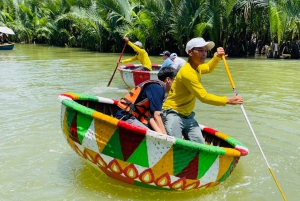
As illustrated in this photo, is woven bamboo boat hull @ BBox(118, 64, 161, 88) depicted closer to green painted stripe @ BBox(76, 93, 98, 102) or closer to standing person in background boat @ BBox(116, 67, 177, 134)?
green painted stripe @ BBox(76, 93, 98, 102)

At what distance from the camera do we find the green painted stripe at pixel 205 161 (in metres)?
3.61

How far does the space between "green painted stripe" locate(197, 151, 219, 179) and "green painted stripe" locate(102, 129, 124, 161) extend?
81 cm

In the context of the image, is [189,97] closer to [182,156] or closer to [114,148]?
[182,156]

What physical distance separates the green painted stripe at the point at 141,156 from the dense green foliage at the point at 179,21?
624 inches

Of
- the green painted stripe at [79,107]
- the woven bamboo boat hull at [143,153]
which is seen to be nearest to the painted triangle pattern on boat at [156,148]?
the woven bamboo boat hull at [143,153]

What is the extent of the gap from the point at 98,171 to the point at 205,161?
57.2 inches

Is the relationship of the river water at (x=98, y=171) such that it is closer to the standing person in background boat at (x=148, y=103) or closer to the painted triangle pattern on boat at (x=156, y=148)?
the painted triangle pattern on boat at (x=156, y=148)

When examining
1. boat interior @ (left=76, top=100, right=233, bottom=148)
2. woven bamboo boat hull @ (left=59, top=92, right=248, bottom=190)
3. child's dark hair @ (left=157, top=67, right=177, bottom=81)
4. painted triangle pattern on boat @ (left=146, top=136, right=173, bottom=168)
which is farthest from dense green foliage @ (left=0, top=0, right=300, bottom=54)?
painted triangle pattern on boat @ (left=146, top=136, right=173, bottom=168)

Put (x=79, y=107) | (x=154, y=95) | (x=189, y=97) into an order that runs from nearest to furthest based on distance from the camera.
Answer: (x=79, y=107), (x=154, y=95), (x=189, y=97)

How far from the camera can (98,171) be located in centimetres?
443

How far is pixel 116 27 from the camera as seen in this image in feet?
75.1

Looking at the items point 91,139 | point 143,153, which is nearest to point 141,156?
point 143,153

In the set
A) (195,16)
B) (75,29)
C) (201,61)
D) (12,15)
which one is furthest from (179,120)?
(12,15)

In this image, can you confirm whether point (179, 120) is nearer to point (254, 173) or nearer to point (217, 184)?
point (217, 184)
